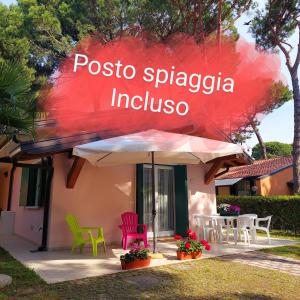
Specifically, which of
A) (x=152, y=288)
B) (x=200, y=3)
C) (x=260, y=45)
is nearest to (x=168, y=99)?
(x=200, y=3)

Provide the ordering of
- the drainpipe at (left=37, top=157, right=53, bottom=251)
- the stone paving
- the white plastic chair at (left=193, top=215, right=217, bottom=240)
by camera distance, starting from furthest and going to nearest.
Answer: the white plastic chair at (left=193, top=215, right=217, bottom=240)
the drainpipe at (left=37, top=157, right=53, bottom=251)
the stone paving

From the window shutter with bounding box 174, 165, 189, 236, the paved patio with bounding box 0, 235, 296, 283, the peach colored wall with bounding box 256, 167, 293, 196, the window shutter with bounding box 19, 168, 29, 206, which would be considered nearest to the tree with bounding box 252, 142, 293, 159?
the peach colored wall with bounding box 256, 167, 293, 196

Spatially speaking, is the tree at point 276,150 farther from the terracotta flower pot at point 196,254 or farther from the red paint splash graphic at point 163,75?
the terracotta flower pot at point 196,254

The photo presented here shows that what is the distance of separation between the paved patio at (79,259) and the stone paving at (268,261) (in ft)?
1.31

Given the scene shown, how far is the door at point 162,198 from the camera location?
11.3m

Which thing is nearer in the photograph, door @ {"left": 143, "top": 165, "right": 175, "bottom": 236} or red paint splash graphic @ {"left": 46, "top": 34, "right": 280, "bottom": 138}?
door @ {"left": 143, "top": 165, "right": 175, "bottom": 236}

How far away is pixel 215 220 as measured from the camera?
1077cm

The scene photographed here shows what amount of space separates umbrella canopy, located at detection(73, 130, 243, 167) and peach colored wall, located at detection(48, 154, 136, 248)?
1.56 m

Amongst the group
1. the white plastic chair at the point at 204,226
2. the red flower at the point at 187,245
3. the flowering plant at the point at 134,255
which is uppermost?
the white plastic chair at the point at 204,226

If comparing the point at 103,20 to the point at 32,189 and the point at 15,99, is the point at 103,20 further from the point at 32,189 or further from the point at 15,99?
the point at 15,99

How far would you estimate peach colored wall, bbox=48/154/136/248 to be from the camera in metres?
9.49

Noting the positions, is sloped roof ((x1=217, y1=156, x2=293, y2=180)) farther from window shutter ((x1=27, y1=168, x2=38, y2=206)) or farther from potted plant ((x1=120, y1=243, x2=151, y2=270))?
potted plant ((x1=120, y1=243, x2=151, y2=270))

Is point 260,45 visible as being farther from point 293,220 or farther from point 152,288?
point 152,288

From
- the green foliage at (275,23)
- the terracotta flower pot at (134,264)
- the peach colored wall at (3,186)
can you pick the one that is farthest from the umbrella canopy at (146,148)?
the green foliage at (275,23)
